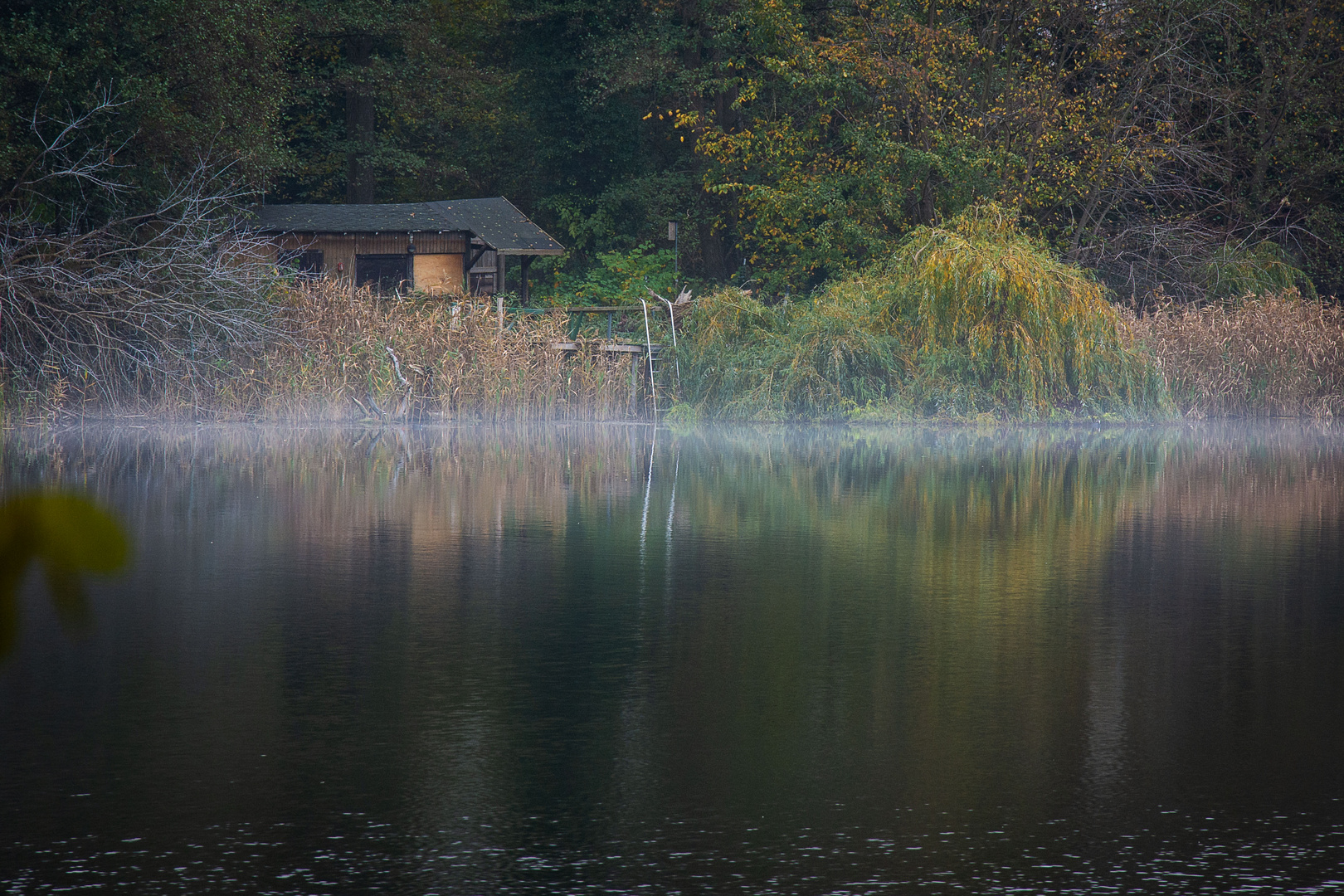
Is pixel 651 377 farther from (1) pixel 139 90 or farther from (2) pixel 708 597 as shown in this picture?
(2) pixel 708 597

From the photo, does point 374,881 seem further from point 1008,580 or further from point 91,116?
point 91,116

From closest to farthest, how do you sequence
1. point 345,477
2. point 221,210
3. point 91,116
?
point 345,477
point 91,116
point 221,210

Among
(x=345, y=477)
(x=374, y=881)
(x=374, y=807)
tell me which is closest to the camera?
(x=374, y=881)

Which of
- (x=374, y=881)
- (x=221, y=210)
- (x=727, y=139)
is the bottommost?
(x=374, y=881)

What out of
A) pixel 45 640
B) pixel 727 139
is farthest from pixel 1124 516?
pixel 727 139

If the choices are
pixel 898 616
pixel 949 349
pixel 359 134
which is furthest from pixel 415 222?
pixel 898 616

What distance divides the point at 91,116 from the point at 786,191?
1486cm

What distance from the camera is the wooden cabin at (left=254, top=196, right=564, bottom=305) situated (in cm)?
3709

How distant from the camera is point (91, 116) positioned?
25.3m

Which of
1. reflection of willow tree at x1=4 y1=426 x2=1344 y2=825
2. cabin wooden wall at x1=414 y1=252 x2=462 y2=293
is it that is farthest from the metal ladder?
cabin wooden wall at x1=414 y1=252 x2=462 y2=293

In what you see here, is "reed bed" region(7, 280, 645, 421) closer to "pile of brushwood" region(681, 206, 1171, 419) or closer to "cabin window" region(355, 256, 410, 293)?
"pile of brushwood" region(681, 206, 1171, 419)

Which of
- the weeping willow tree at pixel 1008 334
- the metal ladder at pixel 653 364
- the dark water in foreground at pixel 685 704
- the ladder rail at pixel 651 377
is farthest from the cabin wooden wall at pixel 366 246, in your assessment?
the dark water in foreground at pixel 685 704

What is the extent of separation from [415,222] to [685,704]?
32.2 meters

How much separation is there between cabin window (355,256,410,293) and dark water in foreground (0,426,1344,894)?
80.3ft
